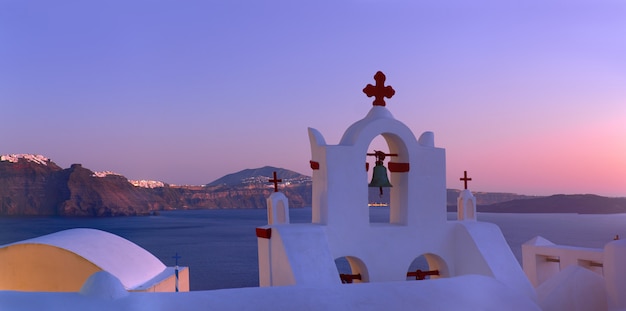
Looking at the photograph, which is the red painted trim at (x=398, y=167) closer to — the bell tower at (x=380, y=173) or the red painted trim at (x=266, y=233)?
the bell tower at (x=380, y=173)

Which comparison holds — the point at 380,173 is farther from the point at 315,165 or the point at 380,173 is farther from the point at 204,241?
the point at 204,241

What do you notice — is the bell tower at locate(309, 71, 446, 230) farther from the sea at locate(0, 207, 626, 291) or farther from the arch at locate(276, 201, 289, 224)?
the sea at locate(0, 207, 626, 291)

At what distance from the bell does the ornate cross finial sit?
1238 millimetres

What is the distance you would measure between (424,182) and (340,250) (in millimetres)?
2284

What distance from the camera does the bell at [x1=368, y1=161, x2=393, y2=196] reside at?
1318 centimetres

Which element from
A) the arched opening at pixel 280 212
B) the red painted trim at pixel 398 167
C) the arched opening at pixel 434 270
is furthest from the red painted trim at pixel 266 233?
the arched opening at pixel 434 270

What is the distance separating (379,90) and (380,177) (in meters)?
1.74

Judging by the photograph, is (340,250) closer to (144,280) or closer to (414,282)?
(414,282)

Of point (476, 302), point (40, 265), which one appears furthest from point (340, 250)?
point (40, 265)

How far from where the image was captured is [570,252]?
52.1 ft

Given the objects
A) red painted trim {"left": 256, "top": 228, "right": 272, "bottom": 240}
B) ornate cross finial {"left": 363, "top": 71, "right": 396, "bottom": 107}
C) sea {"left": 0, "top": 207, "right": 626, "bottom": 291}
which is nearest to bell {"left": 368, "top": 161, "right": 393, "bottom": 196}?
ornate cross finial {"left": 363, "top": 71, "right": 396, "bottom": 107}

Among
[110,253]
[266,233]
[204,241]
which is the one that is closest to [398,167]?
[266,233]

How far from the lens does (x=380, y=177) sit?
13242 mm

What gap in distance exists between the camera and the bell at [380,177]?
13.2m
